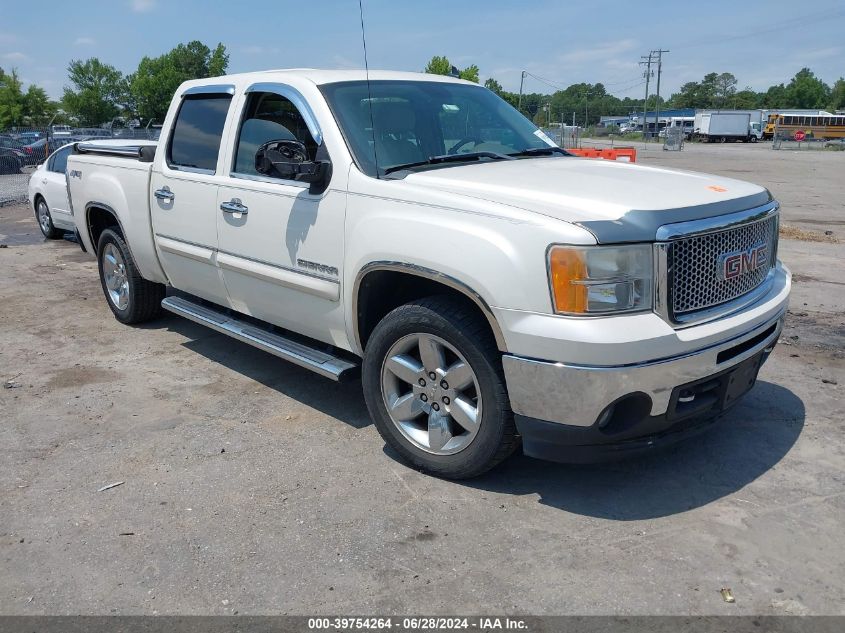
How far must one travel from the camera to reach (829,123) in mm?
74188

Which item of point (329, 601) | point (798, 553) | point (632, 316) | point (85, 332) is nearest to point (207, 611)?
point (329, 601)

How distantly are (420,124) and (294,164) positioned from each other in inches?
34.9

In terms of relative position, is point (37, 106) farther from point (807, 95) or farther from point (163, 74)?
point (807, 95)

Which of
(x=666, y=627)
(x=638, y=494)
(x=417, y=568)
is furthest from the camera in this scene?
(x=638, y=494)

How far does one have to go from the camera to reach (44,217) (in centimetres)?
1213

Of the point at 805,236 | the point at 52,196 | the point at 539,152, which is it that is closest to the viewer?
the point at 539,152

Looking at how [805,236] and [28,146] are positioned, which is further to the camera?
[28,146]

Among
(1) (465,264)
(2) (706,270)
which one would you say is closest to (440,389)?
(1) (465,264)

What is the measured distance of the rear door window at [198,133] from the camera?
4941 millimetres

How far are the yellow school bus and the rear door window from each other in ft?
237

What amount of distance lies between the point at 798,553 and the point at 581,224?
162 centimetres

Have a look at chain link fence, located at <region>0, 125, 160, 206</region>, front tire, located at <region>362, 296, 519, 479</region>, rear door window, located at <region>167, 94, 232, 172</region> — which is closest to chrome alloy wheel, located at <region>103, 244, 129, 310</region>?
rear door window, located at <region>167, 94, 232, 172</region>

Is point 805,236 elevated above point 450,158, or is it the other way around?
point 450,158

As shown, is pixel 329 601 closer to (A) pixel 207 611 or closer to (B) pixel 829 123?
(A) pixel 207 611
